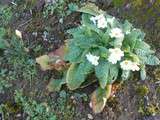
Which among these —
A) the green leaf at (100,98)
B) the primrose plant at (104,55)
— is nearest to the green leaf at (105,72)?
the primrose plant at (104,55)

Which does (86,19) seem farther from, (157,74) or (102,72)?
(157,74)

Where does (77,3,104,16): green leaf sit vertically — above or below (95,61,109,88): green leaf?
above

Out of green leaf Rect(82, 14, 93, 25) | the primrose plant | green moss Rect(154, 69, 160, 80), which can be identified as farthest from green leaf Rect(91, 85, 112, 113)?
green leaf Rect(82, 14, 93, 25)

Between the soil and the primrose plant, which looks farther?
the soil

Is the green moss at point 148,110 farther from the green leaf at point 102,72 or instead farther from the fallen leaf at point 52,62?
the fallen leaf at point 52,62

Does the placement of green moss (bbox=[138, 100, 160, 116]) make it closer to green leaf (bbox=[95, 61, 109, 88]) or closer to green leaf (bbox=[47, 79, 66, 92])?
green leaf (bbox=[95, 61, 109, 88])

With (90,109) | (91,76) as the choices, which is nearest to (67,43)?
(91,76)
